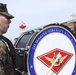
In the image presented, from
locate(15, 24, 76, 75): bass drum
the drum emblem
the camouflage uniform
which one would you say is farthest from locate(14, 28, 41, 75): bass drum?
the camouflage uniform

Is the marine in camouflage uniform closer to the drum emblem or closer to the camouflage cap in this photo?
the camouflage cap

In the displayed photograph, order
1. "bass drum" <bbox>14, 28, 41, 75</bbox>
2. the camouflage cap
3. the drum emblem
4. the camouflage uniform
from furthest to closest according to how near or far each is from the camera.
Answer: the drum emblem, "bass drum" <bbox>14, 28, 41, 75</bbox>, the camouflage cap, the camouflage uniform

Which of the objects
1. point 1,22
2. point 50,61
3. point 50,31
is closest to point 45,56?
point 50,61

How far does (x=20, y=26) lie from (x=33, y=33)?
5.91 metres

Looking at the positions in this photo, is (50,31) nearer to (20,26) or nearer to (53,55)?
(53,55)

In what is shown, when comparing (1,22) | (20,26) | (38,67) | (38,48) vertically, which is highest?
(1,22)

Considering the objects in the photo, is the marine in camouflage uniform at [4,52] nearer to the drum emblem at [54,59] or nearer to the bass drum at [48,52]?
the bass drum at [48,52]

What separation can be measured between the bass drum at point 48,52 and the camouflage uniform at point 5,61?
1.05m

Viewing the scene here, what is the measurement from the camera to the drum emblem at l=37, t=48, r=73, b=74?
160 inches

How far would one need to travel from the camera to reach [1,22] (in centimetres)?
272

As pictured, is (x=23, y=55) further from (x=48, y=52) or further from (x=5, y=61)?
(x=5, y=61)

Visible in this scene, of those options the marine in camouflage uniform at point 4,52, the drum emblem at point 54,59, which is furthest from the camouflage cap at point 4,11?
the drum emblem at point 54,59

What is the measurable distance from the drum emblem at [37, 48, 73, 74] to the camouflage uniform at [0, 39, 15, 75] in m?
1.24

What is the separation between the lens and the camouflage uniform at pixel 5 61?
2662 mm
